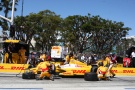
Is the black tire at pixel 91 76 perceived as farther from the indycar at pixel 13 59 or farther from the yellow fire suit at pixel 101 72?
the indycar at pixel 13 59

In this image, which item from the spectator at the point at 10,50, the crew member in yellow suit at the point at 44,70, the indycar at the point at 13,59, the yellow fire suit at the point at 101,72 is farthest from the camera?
the spectator at the point at 10,50

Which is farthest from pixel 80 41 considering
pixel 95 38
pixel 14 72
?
pixel 14 72

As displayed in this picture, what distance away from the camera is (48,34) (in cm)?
5425

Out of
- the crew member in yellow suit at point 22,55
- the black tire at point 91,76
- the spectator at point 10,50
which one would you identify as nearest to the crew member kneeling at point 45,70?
the black tire at point 91,76

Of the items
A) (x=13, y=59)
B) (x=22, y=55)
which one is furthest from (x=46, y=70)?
(x=22, y=55)

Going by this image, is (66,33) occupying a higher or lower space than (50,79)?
higher

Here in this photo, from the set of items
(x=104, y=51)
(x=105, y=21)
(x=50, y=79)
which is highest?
(x=105, y=21)

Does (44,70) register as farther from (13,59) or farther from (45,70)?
(13,59)

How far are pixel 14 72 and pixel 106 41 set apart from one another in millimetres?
38641

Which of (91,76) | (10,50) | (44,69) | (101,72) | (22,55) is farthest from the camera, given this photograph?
(22,55)

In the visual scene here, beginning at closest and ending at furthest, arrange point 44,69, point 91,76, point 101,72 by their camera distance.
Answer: point 44,69 → point 91,76 → point 101,72

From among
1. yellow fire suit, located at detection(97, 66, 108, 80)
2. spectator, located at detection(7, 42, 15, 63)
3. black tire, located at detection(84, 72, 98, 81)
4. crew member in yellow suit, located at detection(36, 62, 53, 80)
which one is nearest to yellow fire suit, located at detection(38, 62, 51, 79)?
crew member in yellow suit, located at detection(36, 62, 53, 80)

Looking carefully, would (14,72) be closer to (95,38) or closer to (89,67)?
(89,67)

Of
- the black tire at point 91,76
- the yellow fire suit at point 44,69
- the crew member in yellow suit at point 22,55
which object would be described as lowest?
the black tire at point 91,76
